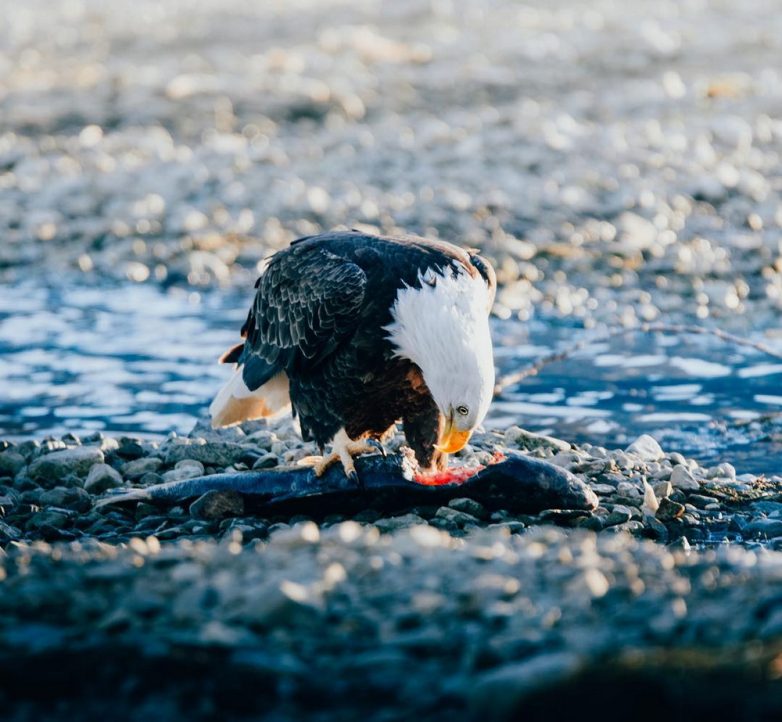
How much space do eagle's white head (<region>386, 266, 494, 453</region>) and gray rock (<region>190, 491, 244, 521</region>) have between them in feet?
3.01

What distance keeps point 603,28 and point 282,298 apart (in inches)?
600

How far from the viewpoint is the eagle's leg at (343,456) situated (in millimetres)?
5887

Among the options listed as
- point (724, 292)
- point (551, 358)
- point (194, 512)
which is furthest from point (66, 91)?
point (194, 512)

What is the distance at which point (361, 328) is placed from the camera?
570cm

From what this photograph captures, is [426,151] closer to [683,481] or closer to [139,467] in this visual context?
[139,467]

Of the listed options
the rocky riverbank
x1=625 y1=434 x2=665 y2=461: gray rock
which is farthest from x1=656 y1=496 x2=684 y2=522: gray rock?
the rocky riverbank

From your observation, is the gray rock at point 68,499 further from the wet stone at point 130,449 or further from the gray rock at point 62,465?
the wet stone at point 130,449

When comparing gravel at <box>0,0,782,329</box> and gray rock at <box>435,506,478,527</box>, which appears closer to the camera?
gray rock at <box>435,506,478,527</box>

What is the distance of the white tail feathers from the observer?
666cm

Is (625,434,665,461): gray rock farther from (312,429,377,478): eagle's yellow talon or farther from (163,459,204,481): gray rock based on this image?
(163,459,204,481): gray rock

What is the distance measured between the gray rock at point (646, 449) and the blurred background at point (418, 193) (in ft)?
1.26

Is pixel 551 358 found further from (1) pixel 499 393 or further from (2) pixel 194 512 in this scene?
(2) pixel 194 512

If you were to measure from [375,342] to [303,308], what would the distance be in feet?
1.73

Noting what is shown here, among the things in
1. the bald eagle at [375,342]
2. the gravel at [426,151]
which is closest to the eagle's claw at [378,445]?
the bald eagle at [375,342]
